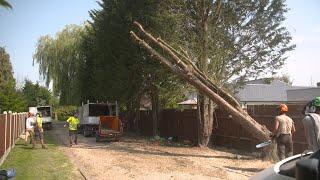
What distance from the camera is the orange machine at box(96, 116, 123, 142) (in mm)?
25759

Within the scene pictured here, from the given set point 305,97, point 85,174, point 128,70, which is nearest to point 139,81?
point 128,70

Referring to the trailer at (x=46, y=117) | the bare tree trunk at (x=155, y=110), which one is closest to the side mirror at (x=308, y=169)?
the bare tree trunk at (x=155, y=110)

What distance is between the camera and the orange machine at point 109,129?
25.8 metres

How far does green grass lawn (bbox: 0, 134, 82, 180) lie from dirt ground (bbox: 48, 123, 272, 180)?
1.28ft

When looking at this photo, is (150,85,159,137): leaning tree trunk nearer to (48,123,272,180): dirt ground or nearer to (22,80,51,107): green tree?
(48,123,272,180): dirt ground

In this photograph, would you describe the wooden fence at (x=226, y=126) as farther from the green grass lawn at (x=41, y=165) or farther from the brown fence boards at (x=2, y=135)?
the brown fence boards at (x=2, y=135)

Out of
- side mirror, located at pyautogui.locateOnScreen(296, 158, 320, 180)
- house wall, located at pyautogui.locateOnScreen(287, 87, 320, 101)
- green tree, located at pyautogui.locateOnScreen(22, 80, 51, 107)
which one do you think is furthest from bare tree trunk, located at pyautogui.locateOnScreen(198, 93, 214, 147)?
green tree, located at pyautogui.locateOnScreen(22, 80, 51, 107)

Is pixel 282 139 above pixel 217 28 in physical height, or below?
below

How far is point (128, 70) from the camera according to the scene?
89.0 feet

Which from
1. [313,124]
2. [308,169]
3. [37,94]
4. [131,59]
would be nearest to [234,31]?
[131,59]

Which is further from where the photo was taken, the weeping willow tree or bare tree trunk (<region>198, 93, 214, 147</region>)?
the weeping willow tree

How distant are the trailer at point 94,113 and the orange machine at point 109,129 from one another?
9.58 feet

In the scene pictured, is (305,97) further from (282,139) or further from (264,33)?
(282,139)

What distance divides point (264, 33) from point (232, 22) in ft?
4.96
